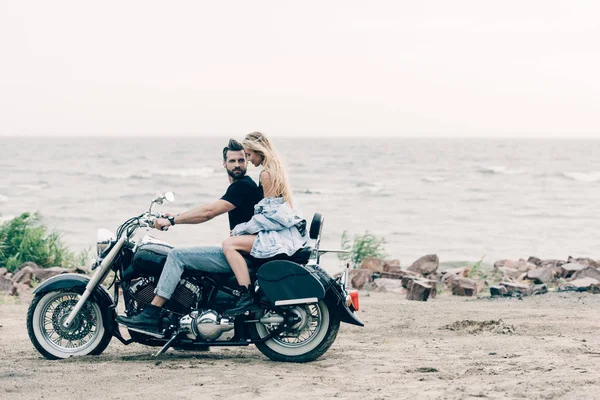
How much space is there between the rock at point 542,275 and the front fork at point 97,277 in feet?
25.2

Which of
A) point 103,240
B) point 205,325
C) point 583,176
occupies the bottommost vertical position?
point 205,325

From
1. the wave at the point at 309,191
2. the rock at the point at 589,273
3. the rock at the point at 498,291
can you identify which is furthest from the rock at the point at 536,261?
the wave at the point at 309,191

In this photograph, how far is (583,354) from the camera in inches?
251

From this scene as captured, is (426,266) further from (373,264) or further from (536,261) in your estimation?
(536,261)

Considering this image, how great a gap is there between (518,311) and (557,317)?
0.67 m

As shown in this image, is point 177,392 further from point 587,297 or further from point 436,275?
point 436,275

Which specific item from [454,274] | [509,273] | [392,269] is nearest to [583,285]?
[454,274]

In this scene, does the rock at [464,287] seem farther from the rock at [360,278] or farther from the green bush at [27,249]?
the green bush at [27,249]

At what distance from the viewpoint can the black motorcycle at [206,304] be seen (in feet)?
20.7

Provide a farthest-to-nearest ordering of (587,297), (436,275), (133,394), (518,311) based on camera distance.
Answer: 1. (436,275)
2. (587,297)
3. (518,311)
4. (133,394)

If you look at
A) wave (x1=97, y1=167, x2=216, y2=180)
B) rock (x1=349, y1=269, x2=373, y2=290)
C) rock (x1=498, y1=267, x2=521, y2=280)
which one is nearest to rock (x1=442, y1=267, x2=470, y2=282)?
rock (x1=498, y1=267, x2=521, y2=280)

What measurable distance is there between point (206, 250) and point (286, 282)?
669 millimetres

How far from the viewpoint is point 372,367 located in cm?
617

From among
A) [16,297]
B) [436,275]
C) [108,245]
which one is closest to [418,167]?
[436,275]
